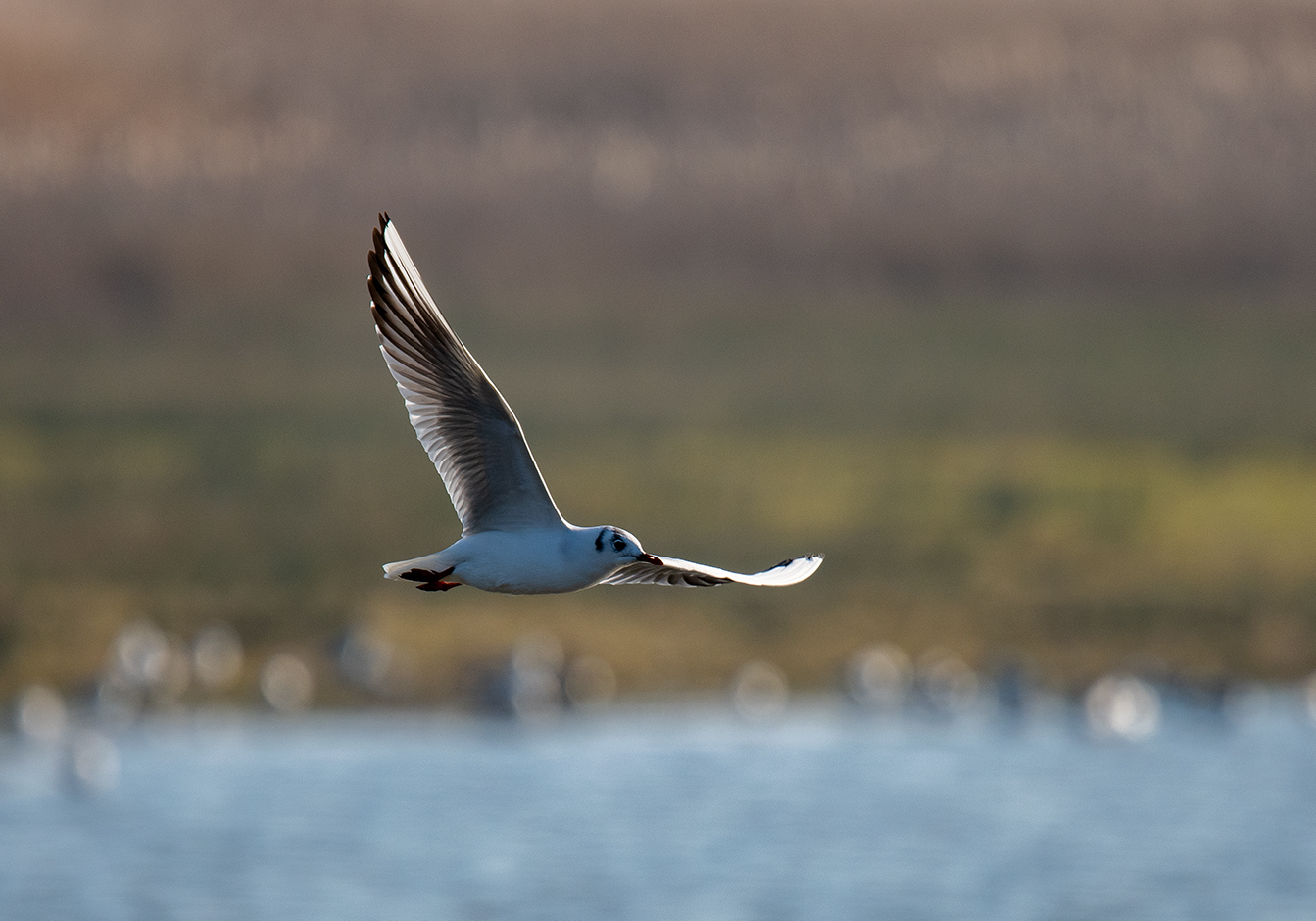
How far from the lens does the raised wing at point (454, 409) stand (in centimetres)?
1014

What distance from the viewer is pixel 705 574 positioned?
1020 cm

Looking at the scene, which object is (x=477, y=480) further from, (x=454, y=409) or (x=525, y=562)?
(x=525, y=562)

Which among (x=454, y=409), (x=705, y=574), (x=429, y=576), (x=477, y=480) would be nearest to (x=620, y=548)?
(x=705, y=574)

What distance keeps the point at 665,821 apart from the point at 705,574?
19.1 meters

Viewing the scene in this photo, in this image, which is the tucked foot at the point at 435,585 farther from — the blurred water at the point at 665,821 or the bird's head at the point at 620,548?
the blurred water at the point at 665,821

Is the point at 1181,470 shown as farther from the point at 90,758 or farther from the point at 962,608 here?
the point at 90,758

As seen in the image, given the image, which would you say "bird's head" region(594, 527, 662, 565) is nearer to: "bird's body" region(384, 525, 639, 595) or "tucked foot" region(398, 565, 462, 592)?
"bird's body" region(384, 525, 639, 595)

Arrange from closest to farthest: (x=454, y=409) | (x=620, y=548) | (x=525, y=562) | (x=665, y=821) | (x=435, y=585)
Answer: (x=620, y=548) < (x=525, y=562) < (x=435, y=585) < (x=454, y=409) < (x=665, y=821)

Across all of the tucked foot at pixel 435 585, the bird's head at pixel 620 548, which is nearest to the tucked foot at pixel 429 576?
the tucked foot at pixel 435 585

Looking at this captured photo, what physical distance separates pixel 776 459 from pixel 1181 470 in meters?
11.2

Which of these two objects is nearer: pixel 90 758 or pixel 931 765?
pixel 90 758

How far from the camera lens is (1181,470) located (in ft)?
187

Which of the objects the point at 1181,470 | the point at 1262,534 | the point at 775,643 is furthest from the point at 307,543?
the point at 1181,470

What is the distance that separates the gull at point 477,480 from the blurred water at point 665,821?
1396cm
